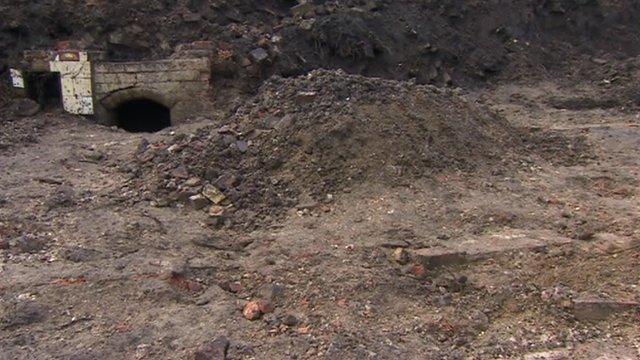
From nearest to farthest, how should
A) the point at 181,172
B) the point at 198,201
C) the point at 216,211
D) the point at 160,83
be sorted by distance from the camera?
the point at 216,211 < the point at 198,201 < the point at 181,172 < the point at 160,83

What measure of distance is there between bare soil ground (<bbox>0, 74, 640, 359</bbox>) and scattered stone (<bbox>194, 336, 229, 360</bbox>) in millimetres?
15

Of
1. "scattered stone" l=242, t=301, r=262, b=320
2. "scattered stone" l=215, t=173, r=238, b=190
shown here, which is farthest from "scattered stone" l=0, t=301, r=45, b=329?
"scattered stone" l=215, t=173, r=238, b=190

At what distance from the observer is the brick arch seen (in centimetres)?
984

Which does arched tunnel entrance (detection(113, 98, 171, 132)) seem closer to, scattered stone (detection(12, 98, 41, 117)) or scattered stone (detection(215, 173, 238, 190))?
scattered stone (detection(12, 98, 41, 117))

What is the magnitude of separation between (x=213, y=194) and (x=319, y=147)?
1.16m

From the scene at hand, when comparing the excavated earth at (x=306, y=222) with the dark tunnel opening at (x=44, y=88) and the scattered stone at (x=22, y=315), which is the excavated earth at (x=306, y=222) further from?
the dark tunnel opening at (x=44, y=88)

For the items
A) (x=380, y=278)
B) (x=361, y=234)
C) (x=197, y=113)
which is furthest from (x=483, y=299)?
(x=197, y=113)

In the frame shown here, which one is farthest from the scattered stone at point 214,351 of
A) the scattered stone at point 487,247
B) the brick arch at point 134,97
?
the brick arch at point 134,97

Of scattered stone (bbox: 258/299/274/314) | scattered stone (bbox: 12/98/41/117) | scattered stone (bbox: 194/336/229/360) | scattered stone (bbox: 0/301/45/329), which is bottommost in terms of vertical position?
scattered stone (bbox: 12/98/41/117)

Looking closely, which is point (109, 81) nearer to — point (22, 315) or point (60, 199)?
point (60, 199)

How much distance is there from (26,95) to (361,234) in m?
6.81

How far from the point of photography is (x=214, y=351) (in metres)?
Answer: 4.03

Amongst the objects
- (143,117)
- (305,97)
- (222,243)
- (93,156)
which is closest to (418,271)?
(222,243)

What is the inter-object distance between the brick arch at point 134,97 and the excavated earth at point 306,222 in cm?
47
